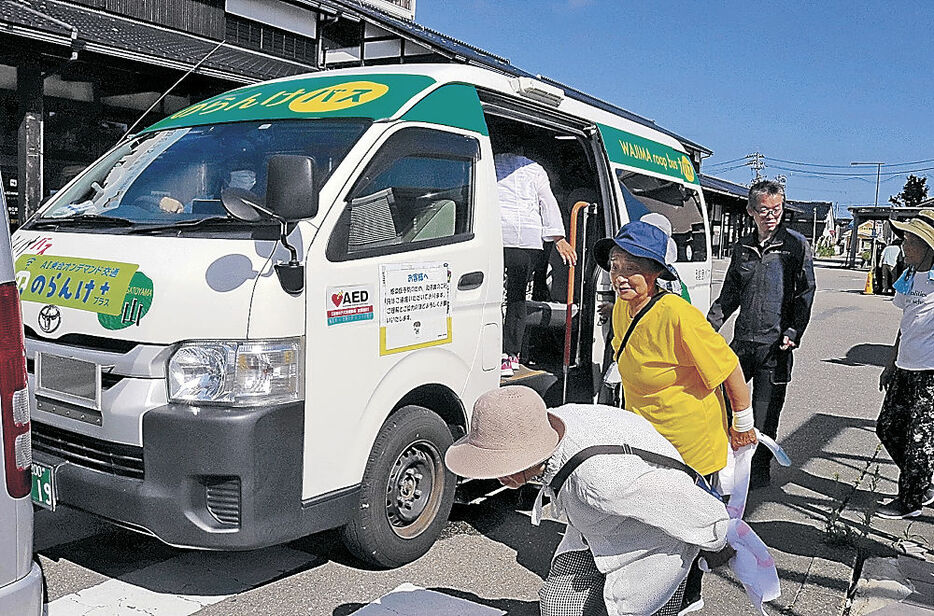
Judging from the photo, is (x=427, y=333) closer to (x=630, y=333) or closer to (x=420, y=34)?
(x=630, y=333)

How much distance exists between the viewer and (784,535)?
493 cm

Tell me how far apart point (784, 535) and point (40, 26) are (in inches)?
305

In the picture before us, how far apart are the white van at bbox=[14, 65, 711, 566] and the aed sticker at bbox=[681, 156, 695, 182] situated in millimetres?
2909

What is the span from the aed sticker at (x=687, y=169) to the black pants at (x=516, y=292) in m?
2.43

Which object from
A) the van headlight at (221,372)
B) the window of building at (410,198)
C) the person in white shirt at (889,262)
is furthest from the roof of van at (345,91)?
the person in white shirt at (889,262)

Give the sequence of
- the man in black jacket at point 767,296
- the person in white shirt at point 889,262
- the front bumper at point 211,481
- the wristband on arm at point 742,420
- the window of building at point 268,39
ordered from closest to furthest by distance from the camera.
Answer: the front bumper at point 211,481 → the wristband on arm at point 742,420 → the man in black jacket at point 767,296 → the window of building at point 268,39 → the person in white shirt at point 889,262

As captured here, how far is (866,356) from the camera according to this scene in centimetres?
1295

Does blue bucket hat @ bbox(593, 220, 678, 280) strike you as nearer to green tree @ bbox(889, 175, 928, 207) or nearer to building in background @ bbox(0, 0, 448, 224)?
building in background @ bbox(0, 0, 448, 224)

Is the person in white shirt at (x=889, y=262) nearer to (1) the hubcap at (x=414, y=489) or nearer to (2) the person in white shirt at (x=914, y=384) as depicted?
(2) the person in white shirt at (x=914, y=384)

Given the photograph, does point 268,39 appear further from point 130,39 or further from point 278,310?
point 278,310

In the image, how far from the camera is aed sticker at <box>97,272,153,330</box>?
3361mm

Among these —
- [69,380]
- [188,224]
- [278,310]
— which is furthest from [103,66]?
[278,310]

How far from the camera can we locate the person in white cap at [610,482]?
8.26 ft

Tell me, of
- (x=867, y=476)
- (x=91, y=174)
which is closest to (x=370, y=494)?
(x=91, y=174)
